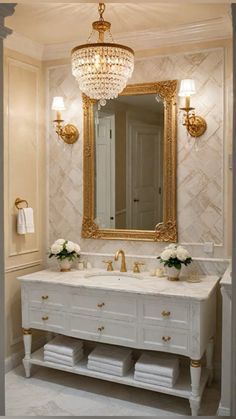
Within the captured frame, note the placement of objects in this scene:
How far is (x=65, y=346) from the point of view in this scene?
333 cm

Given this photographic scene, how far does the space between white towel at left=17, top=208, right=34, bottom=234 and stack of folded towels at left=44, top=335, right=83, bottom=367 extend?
97 cm

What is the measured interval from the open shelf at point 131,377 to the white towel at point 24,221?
1.05 m

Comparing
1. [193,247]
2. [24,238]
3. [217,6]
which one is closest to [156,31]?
[217,6]

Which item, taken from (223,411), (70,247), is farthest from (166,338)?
(70,247)

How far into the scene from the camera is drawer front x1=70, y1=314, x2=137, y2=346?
9.84ft

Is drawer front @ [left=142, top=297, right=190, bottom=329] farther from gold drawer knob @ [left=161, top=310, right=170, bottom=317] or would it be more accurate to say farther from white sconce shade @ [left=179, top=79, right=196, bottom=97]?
white sconce shade @ [left=179, top=79, right=196, bottom=97]

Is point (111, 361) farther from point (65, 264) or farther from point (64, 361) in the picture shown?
point (65, 264)

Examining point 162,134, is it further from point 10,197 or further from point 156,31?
point 10,197

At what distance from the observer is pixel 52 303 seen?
10.8ft

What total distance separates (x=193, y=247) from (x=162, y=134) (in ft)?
3.16

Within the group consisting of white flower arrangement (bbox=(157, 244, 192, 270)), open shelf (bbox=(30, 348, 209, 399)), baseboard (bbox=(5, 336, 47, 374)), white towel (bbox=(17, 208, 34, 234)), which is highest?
white towel (bbox=(17, 208, 34, 234))

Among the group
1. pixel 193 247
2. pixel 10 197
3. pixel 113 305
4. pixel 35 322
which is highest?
pixel 10 197

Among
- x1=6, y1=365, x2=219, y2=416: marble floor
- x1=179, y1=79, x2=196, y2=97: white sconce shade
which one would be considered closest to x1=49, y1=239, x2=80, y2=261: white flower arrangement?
x1=6, y1=365, x2=219, y2=416: marble floor

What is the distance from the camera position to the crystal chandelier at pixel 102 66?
2.51 metres
